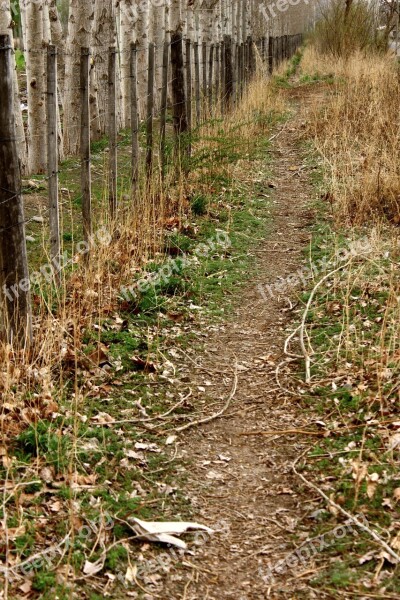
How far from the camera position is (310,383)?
5.25 m

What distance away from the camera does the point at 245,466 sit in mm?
4402

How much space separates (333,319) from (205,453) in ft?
6.95

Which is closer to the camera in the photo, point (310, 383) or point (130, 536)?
point (130, 536)

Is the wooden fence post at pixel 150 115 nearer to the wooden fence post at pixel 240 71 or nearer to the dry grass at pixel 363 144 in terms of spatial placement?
the dry grass at pixel 363 144

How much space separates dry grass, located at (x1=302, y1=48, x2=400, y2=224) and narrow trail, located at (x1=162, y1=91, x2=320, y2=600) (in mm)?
2348

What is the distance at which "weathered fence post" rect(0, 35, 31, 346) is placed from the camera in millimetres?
4336

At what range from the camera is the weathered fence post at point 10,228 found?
4336mm

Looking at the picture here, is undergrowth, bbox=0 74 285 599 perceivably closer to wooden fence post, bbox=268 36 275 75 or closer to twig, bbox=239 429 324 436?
twig, bbox=239 429 324 436

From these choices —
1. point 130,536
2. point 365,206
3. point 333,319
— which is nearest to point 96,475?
point 130,536

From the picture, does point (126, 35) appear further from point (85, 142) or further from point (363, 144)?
point (85, 142)

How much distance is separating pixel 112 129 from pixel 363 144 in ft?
17.4

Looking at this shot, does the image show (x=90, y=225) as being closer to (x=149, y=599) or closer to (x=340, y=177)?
(x=149, y=599)

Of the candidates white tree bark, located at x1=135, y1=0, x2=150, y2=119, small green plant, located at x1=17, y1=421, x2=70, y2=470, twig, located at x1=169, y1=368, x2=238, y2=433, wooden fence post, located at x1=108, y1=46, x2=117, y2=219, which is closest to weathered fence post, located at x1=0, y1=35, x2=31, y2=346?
small green plant, located at x1=17, y1=421, x2=70, y2=470

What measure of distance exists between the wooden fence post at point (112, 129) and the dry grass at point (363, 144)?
2.80 metres
